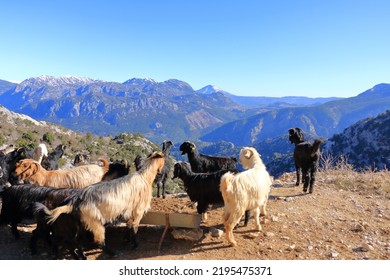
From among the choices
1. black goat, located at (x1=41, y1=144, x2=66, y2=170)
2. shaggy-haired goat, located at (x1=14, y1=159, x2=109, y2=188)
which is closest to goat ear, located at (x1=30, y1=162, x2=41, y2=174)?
shaggy-haired goat, located at (x1=14, y1=159, x2=109, y2=188)

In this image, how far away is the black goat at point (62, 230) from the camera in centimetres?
582

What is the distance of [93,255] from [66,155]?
29.6 m

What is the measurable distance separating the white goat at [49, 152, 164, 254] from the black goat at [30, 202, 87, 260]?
0.50 feet

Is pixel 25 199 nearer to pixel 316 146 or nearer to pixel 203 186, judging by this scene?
pixel 203 186

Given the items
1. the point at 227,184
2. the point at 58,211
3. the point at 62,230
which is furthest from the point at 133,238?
the point at 227,184

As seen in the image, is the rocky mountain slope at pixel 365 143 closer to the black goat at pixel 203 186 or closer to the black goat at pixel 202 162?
the black goat at pixel 202 162

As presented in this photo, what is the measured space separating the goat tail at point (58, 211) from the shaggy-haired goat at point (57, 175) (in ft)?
7.55

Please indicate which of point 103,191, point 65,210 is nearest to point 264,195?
point 103,191

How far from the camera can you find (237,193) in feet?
20.2

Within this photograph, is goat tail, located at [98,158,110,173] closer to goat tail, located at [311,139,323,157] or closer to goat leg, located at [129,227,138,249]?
goat leg, located at [129,227,138,249]

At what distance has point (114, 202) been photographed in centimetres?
605

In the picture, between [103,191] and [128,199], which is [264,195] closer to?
[128,199]

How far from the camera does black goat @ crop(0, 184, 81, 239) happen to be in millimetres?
6539

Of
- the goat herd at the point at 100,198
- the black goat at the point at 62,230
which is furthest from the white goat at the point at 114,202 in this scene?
the black goat at the point at 62,230
